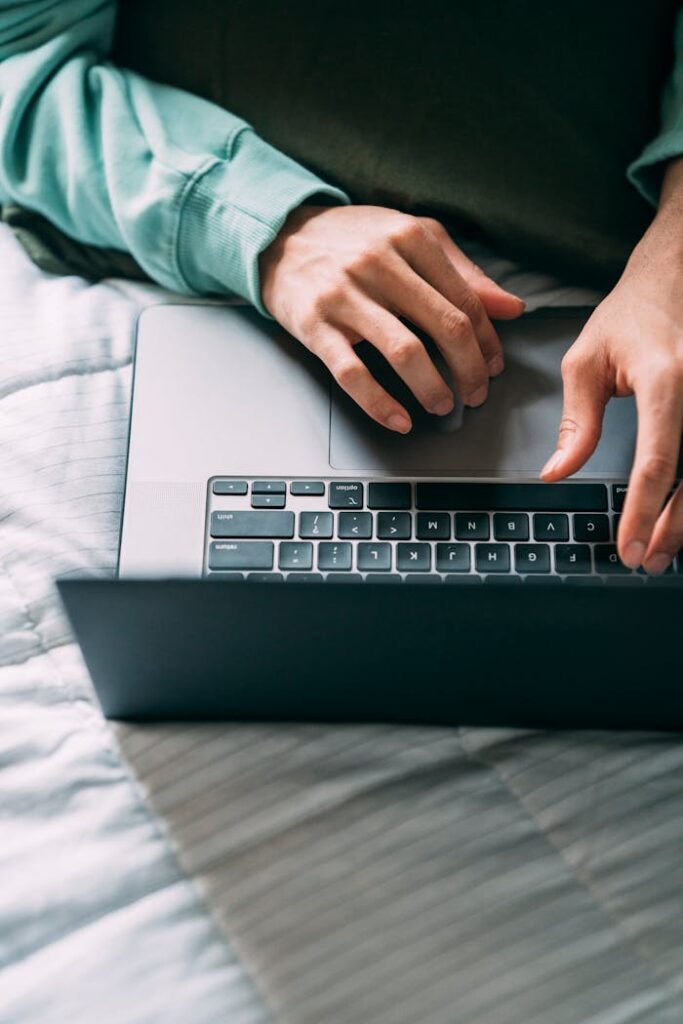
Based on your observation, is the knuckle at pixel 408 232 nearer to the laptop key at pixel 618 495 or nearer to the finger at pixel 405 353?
the finger at pixel 405 353

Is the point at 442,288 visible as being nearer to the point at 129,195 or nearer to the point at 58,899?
the point at 129,195

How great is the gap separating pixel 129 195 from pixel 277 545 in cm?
28

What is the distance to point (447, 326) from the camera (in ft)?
1.97

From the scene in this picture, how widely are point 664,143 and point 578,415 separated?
0.22 metres

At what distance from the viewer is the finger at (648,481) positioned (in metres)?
0.51

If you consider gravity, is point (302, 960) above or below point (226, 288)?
below

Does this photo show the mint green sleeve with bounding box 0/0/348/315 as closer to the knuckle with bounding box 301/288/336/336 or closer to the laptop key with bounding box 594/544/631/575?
the knuckle with bounding box 301/288/336/336

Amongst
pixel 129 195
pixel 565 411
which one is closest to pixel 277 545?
pixel 565 411

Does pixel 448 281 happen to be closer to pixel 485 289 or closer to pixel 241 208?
pixel 485 289

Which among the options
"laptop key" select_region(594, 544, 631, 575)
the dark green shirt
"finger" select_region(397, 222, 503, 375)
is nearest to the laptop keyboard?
"laptop key" select_region(594, 544, 631, 575)

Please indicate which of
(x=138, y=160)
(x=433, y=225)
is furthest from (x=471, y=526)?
(x=138, y=160)

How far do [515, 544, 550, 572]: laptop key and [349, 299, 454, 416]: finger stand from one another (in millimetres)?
101

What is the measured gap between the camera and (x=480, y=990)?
52cm

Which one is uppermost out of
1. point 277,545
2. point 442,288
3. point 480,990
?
point 442,288
